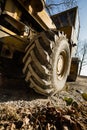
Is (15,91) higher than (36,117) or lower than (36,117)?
higher

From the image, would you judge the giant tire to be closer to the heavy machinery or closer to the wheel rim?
the heavy machinery

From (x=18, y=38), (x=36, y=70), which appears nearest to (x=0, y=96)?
(x=36, y=70)

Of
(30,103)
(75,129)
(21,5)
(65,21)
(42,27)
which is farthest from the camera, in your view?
(65,21)

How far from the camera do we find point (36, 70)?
3086mm

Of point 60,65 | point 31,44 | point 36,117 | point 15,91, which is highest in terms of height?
point 31,44

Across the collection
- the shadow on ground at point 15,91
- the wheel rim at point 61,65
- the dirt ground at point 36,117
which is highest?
the wheel rim at point 61,65

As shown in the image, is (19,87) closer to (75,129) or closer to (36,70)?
(36,70)

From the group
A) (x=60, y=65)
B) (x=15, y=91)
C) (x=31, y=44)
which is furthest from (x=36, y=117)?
(x=60, y=65)

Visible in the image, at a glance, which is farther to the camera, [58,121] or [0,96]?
[0,96]

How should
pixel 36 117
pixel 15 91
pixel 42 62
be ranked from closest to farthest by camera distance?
1. pixel 36 117
2. pixel 42 62
3. pixel 15 91

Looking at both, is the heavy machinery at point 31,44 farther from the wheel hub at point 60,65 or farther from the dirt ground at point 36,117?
the dirt ground at point 36,117

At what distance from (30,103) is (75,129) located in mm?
949

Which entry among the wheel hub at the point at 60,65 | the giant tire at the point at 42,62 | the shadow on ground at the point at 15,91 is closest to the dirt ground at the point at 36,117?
the shadow on ground at the point at 15,91

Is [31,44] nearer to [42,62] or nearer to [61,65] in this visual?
[42,62]
